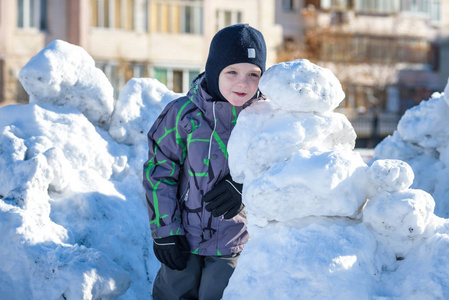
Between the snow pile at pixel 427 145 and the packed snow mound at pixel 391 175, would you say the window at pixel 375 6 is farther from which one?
the packed snow mound at pixel 391 175

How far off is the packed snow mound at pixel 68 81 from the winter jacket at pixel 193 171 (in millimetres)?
1121

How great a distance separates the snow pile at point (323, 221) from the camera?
2.52 meters

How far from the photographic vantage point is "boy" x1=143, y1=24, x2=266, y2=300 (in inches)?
128

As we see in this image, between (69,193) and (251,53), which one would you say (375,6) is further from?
(251,53)

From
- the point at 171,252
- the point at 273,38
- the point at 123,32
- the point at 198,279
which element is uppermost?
the point at 171,252

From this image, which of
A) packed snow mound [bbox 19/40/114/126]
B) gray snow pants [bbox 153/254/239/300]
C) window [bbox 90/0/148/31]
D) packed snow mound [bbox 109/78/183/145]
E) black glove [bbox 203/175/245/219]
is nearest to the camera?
black glove [bbox 203/175/245/219]

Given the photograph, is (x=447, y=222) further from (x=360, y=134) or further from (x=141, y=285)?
(x=360, y=134)

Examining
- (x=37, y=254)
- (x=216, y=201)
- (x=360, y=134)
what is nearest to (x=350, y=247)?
(x=216, y=201)

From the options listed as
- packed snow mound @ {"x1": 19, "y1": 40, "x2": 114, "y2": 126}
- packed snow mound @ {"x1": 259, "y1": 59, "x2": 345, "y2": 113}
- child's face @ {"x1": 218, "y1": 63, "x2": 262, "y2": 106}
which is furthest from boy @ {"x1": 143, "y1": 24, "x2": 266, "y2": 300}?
packed snow mound @ {"x1": 19, "y1": 40, "x2": 114, "y2": 126}

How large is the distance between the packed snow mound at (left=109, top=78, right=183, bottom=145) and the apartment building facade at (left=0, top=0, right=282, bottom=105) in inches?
739

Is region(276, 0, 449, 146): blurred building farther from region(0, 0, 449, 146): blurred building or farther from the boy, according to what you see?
the boy

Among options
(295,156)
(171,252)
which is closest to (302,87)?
(295,156)

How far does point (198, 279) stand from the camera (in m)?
3.40

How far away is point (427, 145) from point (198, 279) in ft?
5.57
